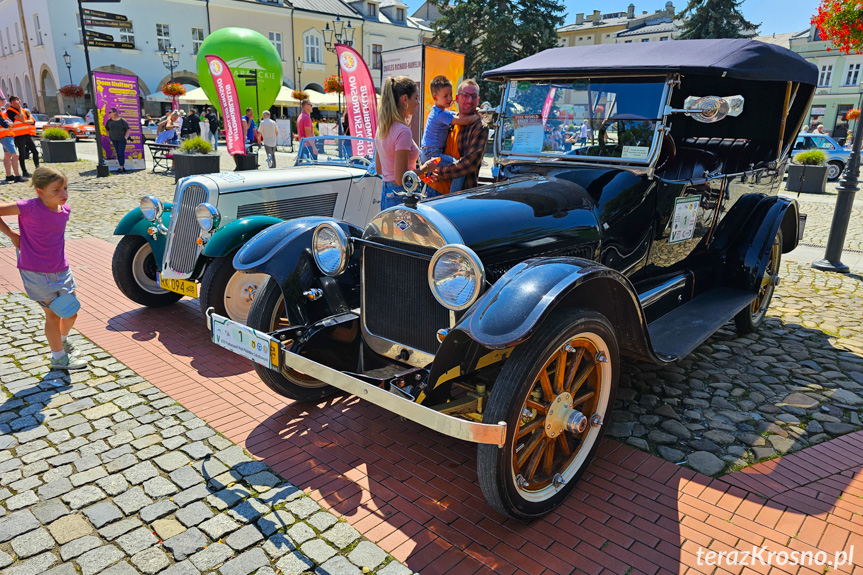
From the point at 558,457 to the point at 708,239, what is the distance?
258 centimetres

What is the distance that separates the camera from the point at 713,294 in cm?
429

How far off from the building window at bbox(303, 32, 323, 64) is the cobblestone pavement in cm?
4046

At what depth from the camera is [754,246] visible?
4371 millimetres

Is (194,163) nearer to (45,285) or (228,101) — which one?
(228,101)

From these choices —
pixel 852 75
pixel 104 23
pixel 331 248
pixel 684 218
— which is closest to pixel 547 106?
pixel 684 218

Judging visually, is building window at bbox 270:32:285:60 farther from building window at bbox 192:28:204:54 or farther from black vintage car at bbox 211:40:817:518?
black vintage car at bbox 211:40:817:518

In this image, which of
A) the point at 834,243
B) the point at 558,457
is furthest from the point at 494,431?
the point at 834,243

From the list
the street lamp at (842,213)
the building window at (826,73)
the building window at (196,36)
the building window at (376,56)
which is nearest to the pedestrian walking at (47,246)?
the street lamp at (842,213)

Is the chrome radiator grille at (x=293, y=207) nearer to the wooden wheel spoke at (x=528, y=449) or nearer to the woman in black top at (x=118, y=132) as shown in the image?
the wooden wheel spoke at (x=528, y=449)

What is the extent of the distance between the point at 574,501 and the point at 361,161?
4.48 metres

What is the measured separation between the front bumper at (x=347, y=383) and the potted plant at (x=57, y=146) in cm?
1676

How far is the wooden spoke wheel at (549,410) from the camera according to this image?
7.29 feet

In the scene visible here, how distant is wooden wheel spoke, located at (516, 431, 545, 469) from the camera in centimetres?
247

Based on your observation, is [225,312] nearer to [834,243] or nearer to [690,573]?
[690,573]
